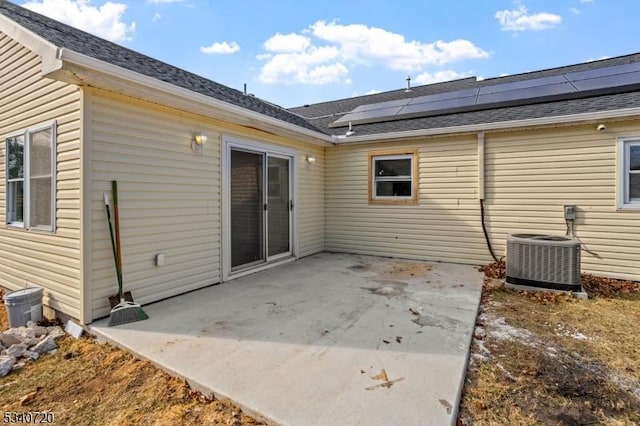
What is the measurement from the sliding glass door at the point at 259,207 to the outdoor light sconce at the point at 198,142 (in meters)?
0.61

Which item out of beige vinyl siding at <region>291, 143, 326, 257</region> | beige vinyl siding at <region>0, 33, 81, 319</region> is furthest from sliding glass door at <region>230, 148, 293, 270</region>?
beige vinyl siding at <region>0, 33, 81, 319</region>

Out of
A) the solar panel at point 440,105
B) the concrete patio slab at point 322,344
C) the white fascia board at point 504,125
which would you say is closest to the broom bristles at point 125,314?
the concrete patio slab at point 322,344

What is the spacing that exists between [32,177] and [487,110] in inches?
304

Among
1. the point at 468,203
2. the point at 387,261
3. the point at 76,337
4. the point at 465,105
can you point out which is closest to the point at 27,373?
the point at 76,337

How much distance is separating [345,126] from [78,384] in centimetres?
701

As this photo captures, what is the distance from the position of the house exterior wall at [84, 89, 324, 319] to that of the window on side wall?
10.1ft

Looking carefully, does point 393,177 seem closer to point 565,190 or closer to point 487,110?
point 487,110

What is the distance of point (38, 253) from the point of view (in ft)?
12.7

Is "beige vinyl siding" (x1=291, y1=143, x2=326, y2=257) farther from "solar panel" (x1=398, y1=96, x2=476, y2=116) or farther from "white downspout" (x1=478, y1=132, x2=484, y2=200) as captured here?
"white downspout" (x1=478, y1=132, x2=484, y2=200)

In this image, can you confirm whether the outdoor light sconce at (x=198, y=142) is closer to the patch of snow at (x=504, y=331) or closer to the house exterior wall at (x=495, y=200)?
the house exterior wall at (x=495, y=200)

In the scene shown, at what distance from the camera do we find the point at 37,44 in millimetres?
3129

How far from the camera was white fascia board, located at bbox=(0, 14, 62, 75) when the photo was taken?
2.84 metres

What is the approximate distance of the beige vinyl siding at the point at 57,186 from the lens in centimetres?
333

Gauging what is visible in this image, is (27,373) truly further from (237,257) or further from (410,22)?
(410,22)
